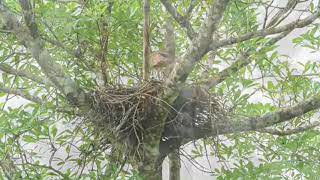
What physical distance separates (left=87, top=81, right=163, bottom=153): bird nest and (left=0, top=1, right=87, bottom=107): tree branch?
0.05 metres

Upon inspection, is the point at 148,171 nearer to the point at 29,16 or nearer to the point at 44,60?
the point at 44,60

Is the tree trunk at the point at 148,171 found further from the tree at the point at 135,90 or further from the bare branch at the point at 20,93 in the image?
the bare branch at the point at 20,93

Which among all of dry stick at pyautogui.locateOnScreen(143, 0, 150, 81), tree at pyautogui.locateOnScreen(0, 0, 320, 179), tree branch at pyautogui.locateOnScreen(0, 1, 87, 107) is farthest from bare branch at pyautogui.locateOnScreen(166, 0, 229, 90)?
tree branch at pyautogui.locateOnScreen(0, 1, 87, 107)

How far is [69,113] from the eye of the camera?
134cm

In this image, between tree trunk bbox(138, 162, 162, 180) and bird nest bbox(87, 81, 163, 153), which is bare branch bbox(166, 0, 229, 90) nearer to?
bird nest bbox(87, 81, 163, 153)

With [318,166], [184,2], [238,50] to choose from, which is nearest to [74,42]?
[184,2]

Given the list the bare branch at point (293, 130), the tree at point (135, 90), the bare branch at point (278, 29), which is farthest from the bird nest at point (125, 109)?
the bare branch at point (293, 130)

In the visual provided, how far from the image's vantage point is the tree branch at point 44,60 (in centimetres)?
103

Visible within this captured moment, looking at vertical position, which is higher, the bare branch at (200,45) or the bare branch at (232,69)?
the bare branch at (232,69)

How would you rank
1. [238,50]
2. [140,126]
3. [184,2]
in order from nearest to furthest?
[140,126] < [184,2] < [238,50]

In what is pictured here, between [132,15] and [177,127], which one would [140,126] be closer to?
[177,127]

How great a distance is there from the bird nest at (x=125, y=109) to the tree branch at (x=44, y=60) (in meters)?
0.05

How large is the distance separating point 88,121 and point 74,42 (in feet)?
0.90

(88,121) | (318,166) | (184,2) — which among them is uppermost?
(184,2)
